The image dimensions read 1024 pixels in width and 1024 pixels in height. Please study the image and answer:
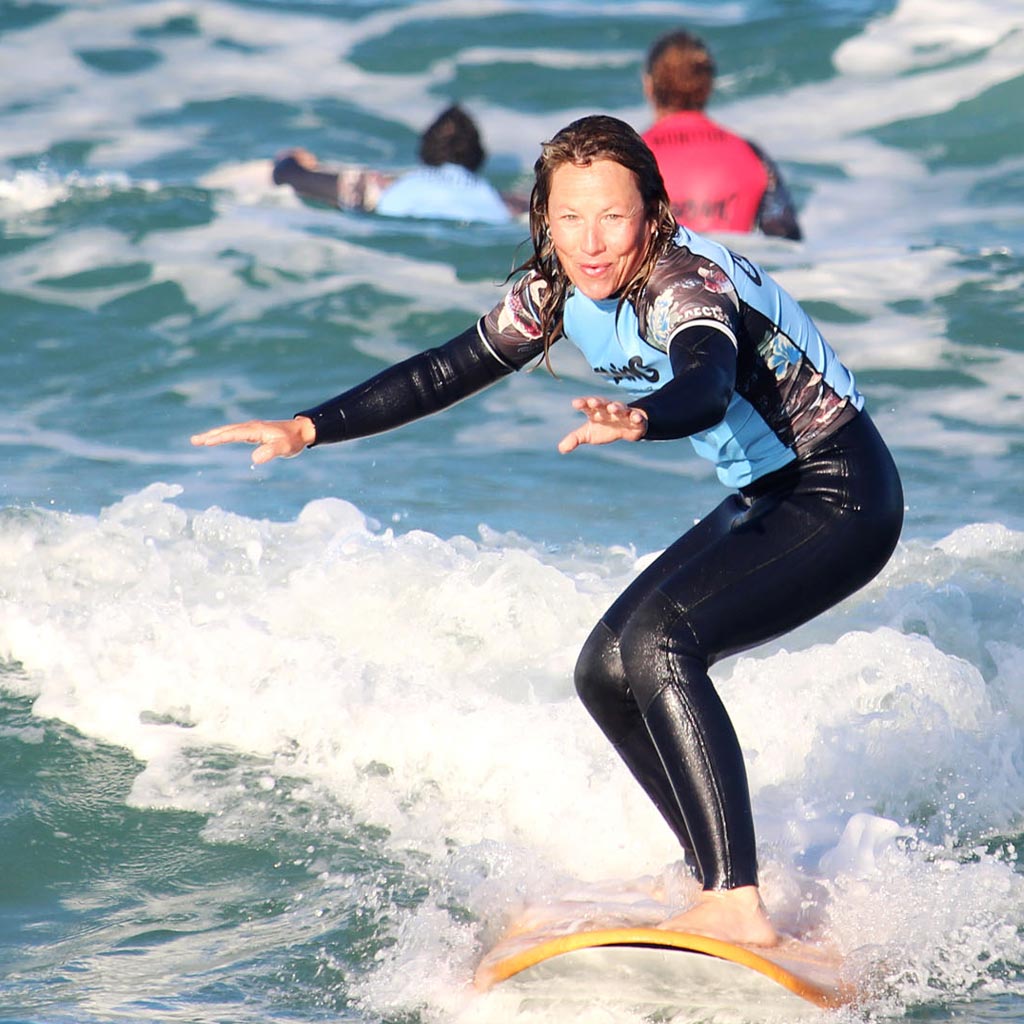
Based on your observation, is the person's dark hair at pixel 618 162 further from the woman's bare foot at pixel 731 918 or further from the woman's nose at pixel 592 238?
the woman's bare foot at pixel 731 918

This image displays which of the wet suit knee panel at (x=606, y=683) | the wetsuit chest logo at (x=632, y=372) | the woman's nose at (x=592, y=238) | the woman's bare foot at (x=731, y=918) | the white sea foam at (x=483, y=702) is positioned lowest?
the white sea foam at (x=483, y=702)

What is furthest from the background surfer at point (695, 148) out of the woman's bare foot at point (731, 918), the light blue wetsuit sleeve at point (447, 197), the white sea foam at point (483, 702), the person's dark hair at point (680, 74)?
the woman's bare foot at point (731, 918)

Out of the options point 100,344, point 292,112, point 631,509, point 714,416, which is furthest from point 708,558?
point 292,112

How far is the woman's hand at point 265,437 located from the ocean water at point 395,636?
3.76ft

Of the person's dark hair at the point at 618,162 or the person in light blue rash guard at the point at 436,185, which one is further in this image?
the person in light blue rash guard at the point at 436,185

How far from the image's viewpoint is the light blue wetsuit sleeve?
11438mm

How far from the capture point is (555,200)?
132 inches

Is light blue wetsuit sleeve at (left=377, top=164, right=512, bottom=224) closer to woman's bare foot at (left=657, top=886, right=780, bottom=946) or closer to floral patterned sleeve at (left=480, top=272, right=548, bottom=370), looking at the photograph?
floral patterned sleeve at (left=480, top=272, right=548, bottom=370)

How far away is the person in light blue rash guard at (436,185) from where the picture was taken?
11.4 meters

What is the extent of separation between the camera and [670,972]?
3348mm

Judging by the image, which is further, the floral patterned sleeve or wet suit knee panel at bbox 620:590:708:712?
the floral patterned sleeve

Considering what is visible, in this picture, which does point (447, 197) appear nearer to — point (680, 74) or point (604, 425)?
point (680, 74)

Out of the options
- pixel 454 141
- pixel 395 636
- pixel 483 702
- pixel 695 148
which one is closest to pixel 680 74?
pixel 695 148

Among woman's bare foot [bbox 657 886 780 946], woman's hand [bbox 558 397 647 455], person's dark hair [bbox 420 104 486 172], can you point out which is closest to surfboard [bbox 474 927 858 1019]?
woman's bare foot [bbox 657 886 780 946]
